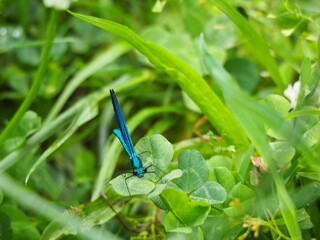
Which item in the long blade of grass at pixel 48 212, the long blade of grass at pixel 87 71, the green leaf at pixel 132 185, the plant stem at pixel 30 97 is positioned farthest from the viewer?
the long blade of grass at pixel 87 71

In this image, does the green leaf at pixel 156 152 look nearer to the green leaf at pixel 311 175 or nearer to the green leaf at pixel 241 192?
the green leaf at pixel 241 192

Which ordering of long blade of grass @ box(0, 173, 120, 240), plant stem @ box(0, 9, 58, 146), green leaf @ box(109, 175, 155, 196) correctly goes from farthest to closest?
plant stem @ box(0, 9, 58, 146) < long blade of grass @ box(0, 173, 120, 240) < green leaf @ box(109, 175, 155, 196)

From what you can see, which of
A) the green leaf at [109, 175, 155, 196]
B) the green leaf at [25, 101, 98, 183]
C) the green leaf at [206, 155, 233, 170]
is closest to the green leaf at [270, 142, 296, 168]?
the green leaf at [206, 155, 233, 170]

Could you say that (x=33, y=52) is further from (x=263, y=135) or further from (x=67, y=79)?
(x=263, y=135)

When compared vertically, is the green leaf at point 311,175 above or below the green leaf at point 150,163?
below

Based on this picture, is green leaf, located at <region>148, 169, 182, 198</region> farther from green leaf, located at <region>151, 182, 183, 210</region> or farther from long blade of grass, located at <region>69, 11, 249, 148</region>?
long blade of grass, located at <region>69, 11, 249, 148</region>

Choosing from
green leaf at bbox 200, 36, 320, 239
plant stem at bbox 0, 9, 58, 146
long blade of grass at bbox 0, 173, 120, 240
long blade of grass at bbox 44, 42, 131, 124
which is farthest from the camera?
long blade of grass at bbox 44, 42, 131, 124

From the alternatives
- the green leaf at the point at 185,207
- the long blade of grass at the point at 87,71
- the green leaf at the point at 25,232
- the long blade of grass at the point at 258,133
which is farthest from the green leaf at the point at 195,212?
the long blade of grass at the point at 87,71
